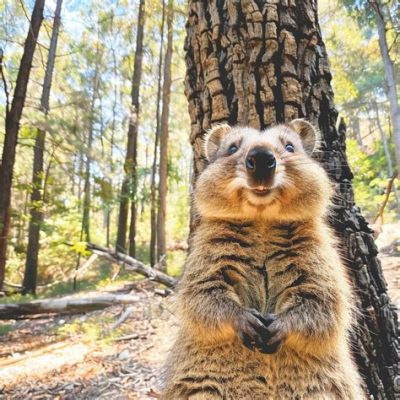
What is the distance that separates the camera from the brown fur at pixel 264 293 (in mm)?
2199

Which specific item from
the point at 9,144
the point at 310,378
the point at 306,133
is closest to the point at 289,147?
the point at 306,133

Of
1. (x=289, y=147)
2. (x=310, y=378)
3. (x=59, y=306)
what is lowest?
(x=310, y=378)

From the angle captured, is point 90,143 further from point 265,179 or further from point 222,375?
point 222,375

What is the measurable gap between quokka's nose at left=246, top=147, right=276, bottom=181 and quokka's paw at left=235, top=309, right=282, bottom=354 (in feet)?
2.69

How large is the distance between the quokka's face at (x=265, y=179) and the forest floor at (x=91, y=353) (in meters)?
1.11

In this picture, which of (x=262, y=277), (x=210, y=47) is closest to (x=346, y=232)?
(x=262, y=277)

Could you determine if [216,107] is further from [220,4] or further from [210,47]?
[220,4]

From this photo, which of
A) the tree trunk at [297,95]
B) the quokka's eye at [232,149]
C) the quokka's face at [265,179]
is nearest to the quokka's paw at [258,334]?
the quokka's face at [265,179]

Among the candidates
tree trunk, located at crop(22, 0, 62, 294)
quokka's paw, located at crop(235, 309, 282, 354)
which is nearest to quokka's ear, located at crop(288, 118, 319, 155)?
quokka's paw, located at crop(235, 309, 282, 354)

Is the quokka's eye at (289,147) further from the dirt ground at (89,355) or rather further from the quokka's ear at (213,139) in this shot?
the dirt ground at (89,355)

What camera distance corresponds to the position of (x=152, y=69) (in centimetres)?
1722

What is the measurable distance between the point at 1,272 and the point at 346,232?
6.78 metres

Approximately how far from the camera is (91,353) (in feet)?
19.4

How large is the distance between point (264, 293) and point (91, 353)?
4455 millimetres
